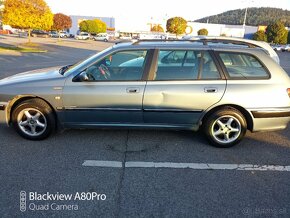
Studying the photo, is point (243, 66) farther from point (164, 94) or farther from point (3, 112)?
point (3, 112)

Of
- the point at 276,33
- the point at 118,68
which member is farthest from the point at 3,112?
the point at 276,33

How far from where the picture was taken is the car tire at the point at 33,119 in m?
3.73

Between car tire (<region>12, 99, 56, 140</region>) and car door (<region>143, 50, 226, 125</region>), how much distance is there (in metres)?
1.48

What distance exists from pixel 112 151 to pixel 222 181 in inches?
61.8

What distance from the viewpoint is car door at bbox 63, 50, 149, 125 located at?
364 cm

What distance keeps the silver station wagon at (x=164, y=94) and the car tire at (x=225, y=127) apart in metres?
0.01

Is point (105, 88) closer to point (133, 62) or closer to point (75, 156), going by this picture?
point (133, 62)

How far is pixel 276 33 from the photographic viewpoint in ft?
163

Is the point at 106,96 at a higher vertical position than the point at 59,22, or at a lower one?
lower

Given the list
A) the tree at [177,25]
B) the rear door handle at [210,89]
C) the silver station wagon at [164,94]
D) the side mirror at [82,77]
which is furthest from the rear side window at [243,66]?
the tree at [177,25]

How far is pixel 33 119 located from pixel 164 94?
2030mm

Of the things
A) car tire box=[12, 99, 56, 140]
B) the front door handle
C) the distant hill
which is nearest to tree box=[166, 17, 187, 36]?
the front door handle

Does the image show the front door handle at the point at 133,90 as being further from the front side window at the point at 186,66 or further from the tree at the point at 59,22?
the tree at the point at 59,22

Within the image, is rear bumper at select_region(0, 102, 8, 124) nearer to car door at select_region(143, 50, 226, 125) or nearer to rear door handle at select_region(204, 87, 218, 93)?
car door at select_region(143, 50, 226, 125)
